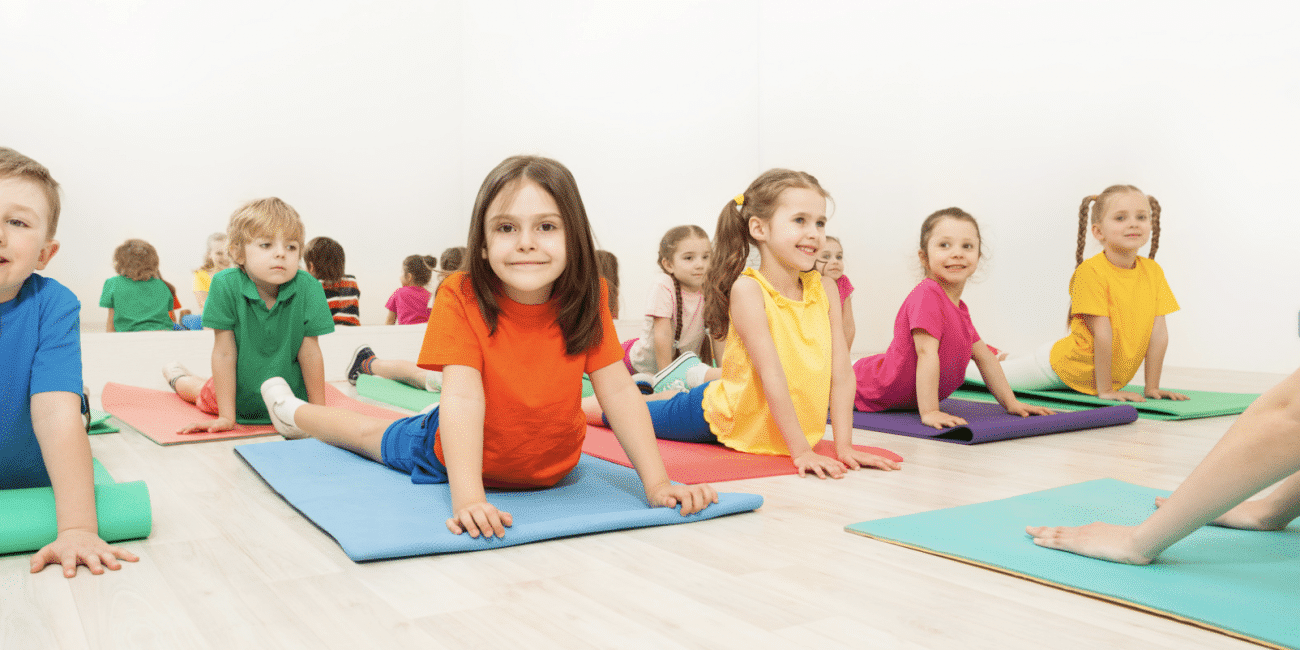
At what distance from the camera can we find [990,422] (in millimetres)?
2838

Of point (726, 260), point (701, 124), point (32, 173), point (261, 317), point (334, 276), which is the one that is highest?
point (701, 124)

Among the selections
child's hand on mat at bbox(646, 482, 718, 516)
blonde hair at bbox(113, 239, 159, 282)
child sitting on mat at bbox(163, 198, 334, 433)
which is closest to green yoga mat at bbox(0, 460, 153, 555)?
child's hand on mat at bbox(646, 482, 718, 516)

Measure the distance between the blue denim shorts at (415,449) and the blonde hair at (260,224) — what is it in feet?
3.48

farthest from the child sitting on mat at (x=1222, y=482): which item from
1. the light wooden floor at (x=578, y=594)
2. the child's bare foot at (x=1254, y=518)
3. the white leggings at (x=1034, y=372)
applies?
the white leggings at (x=1034, y=372)

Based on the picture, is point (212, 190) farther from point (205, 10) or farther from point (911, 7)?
point (911, 7)

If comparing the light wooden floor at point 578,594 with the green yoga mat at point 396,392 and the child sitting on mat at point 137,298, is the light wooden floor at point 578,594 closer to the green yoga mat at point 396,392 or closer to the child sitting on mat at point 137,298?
the green yoga mat at point 396,392

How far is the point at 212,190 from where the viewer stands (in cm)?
819

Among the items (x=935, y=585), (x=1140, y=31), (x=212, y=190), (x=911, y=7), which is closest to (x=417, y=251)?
(x=212, y=190)

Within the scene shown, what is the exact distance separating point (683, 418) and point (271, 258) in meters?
1.44

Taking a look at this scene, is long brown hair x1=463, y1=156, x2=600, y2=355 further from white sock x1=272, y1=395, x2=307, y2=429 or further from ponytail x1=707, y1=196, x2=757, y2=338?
white sock x1=272, y1=395, x2=307, y2=429

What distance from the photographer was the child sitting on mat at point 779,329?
2.38 meters

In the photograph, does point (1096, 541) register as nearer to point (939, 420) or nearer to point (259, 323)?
point (939, 420)

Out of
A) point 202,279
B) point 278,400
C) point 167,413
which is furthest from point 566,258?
point 202,279

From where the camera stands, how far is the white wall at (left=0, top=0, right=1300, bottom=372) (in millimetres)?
4801
